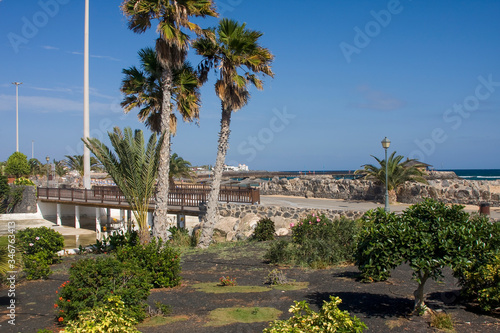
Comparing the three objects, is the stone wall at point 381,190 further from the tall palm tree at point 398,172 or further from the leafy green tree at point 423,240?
the leafy green tree at point 423,240

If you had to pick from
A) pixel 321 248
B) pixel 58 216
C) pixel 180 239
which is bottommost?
pixel 58 216

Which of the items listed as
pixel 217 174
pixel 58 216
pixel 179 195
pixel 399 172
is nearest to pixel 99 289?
pixel 217 174

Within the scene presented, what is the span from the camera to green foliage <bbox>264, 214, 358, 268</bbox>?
10.7 meters

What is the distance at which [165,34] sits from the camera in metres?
14.0

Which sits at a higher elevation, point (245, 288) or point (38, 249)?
point (38, 249)

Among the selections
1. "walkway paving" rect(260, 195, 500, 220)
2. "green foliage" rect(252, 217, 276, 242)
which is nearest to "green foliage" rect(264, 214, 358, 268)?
"green foliage" rect(252, 217, 276, 242)

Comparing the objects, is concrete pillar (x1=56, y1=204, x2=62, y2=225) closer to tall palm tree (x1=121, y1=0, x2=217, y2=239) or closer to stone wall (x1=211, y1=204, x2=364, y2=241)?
stone wall (x1=211, y1=204, x2=364, y2=241)

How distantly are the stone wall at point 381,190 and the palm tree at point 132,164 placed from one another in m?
9.81

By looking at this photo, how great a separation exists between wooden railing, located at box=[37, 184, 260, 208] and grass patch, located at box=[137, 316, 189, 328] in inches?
530

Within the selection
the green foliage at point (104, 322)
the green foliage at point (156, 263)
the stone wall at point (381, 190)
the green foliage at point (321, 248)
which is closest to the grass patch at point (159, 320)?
the green foliage at point (104, 322)

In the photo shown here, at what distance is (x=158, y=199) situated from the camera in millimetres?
14781

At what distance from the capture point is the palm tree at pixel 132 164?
508 inches

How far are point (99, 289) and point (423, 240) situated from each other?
4.95 m

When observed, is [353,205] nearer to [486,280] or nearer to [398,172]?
[398,172]
